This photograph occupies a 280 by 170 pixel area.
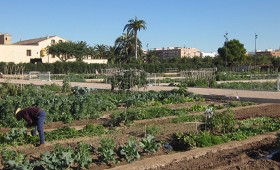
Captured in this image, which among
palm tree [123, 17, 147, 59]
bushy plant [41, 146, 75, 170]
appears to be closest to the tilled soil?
bushy plant [41, 146, 75, 170]

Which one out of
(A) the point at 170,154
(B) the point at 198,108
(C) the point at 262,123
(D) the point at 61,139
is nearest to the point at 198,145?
(A) the point at 170,154

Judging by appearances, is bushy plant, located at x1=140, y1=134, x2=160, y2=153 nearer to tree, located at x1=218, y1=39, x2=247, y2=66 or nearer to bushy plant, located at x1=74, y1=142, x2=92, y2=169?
bushy plant, located at x1=74, y1=142, x2=92, y2=169

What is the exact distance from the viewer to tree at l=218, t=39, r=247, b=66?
252 ft

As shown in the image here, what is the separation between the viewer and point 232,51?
7794cm

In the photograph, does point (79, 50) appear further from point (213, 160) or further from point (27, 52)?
point (213, 160)

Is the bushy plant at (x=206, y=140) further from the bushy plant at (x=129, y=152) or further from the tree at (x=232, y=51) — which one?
the tree at (x=232, y=51)

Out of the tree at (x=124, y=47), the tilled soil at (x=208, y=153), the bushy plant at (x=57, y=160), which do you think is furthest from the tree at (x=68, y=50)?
the bushy plant at (x=57, y=160)

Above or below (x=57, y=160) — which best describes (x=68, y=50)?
above

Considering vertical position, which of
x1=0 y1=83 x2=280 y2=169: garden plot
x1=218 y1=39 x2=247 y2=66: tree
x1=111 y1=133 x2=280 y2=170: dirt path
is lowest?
x1=111 y1=133 x2=280 y2=170: dirt path

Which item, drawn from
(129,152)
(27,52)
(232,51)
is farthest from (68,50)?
(129,152)

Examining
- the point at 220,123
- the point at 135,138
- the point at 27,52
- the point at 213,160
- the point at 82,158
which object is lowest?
the point at 213,160

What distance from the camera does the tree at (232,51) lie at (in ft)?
252

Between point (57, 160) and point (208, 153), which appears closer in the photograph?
point (57, 160)

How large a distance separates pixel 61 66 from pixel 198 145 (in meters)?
52.4
